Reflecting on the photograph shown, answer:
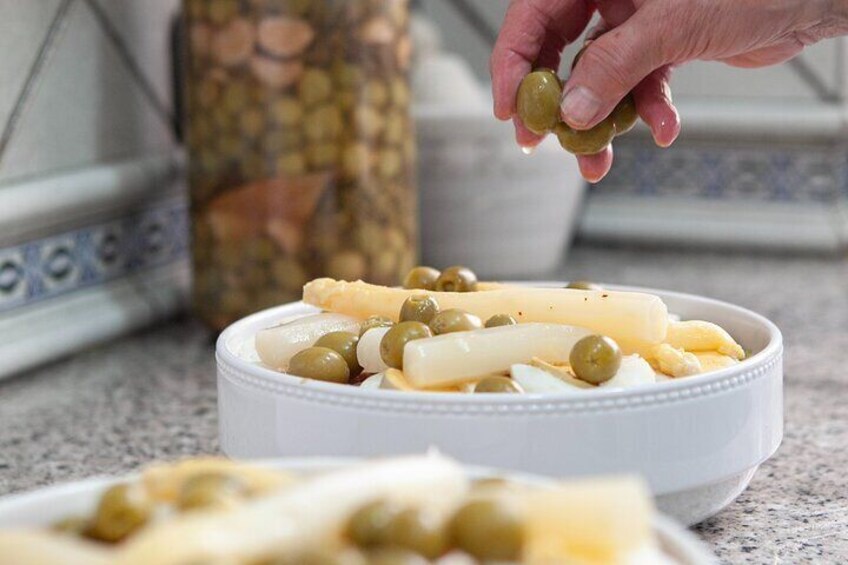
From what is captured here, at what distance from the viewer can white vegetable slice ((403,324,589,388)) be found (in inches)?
22.7

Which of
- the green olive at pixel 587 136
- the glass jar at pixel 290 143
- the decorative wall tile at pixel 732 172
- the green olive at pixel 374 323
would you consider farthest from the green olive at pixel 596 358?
the decorative wall tile at pixel 732 172

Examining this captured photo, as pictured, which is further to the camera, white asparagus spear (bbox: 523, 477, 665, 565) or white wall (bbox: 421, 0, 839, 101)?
white wall (bbox: 421, 0, 839, 101)

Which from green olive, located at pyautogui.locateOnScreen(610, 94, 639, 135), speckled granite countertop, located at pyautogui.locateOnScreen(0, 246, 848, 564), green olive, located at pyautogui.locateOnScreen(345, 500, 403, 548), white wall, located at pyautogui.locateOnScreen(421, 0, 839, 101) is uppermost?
green olive, located at pyautogui.locateOnScreen(610, 94, 639, 135)

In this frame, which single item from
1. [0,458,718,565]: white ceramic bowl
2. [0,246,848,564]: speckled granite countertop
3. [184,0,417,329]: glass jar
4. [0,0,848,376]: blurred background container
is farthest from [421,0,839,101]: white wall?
[0,458,718,565]: white ceramic bowl

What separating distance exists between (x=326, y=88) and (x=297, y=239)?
0.43ft

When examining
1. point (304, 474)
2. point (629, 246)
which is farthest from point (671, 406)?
point (629, 246)

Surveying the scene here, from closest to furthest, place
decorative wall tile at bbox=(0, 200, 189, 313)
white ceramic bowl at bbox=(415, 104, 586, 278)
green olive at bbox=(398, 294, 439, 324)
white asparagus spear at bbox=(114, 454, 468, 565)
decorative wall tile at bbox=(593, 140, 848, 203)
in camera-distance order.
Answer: white asparagus spear at bbox=(114, 454, 468, 565), green olive at bbox=(398, 294, 439, 324), decorative wall tile at bbox=(0, 200, 189, 313), white ceramic bowl at bbox=(415, 104, 586, 278), decorative wall tile at bbox=(593, 140, 848, 203)

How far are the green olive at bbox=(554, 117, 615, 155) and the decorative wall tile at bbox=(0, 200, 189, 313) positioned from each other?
0.51 metres

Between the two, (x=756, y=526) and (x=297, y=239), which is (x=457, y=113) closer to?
(x=297, y=239)

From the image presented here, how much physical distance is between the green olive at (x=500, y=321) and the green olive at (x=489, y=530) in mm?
276

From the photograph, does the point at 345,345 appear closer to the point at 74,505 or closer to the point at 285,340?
the point at 285,340

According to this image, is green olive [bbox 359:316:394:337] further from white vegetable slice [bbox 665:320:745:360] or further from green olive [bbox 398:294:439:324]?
white vegetable slice [bbox 665:320:745:360]

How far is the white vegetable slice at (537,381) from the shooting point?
0.57 metres

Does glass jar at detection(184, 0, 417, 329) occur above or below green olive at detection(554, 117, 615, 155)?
below
